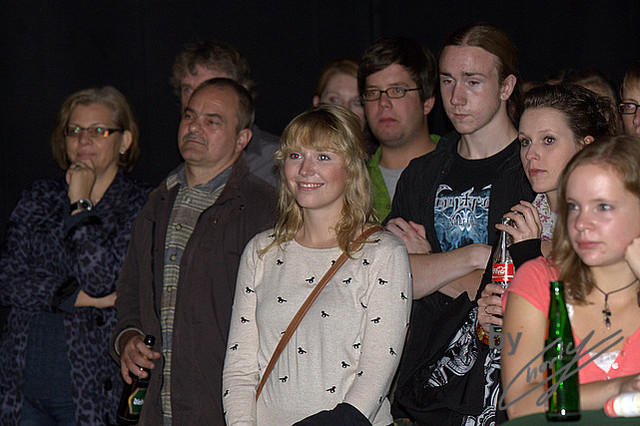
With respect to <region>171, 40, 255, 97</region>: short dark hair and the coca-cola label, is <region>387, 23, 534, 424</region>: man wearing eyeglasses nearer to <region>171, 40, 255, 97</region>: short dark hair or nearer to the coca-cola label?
the coca-cola label

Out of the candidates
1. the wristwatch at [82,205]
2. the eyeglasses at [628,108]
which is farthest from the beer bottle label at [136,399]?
the eyeglasses at [628,108]

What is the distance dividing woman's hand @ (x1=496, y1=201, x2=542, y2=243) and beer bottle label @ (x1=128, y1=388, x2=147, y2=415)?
5.54ft

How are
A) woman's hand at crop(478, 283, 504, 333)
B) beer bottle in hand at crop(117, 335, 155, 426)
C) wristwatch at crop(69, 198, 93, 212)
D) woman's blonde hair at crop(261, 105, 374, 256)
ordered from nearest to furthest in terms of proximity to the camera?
woman's hand at crop(478, 283, 504, 333) < woman's blonde hair at crop(261, 105, 374, 256) < beer bottle in hand at crop(117, 335, 155, 426) < wristwatch at crop(69, 198, 93, 212)

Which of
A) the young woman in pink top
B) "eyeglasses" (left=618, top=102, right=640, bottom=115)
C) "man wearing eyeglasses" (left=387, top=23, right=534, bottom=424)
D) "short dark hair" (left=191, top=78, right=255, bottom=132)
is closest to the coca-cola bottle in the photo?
"man wearing eyeglasses" (left=387, top=23, right=534, bottom=424)

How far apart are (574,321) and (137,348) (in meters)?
1.84

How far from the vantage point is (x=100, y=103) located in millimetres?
4000

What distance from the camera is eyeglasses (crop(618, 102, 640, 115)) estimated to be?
3215 mm

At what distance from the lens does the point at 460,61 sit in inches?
125

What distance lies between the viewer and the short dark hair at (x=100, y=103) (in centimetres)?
399

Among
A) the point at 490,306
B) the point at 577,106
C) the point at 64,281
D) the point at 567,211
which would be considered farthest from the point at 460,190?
the point at 64,281

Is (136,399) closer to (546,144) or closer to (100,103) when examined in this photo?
(100,103)

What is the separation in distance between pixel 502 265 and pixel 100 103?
230cm

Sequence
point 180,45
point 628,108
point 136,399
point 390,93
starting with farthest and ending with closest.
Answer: point 180,45
point 390,93
point 136,399
point 628,108

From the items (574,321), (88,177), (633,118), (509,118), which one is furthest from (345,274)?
(88,177)
